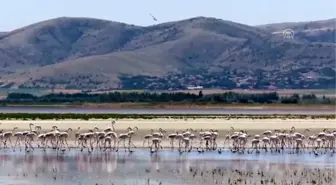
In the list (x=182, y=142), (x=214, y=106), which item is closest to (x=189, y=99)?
(x=214, y=106)

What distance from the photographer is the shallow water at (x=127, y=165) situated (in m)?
28.5

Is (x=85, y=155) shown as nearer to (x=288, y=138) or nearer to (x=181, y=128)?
(x=288, y=138)

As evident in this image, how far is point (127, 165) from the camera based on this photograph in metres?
32.2

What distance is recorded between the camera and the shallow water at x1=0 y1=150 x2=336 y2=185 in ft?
93.4

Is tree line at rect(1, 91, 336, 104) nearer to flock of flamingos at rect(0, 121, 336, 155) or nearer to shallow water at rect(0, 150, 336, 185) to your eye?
flock of flamingos at rect(0, 121, 336, 155)

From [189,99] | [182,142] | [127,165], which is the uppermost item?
[189,99]

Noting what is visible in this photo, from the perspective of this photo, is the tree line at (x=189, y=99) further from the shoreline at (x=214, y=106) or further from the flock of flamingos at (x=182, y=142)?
the flock of flamingos at (x=182, y=142)

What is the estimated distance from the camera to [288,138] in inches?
1543

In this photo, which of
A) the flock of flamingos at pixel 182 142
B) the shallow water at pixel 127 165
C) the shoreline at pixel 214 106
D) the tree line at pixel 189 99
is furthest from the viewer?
the tree line at pixel 189 99

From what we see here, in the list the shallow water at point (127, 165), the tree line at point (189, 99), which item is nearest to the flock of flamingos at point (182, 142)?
the shallow water at point (127, 165)

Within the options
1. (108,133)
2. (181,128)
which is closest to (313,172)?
(108,133)

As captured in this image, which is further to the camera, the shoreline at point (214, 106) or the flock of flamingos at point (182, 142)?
the shoreline at point (214, 106)

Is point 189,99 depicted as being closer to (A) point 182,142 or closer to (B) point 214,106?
(B) point 214,106

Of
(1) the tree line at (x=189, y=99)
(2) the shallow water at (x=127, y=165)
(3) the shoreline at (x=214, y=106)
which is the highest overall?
(1) the tree line at (x=189, y=99)
